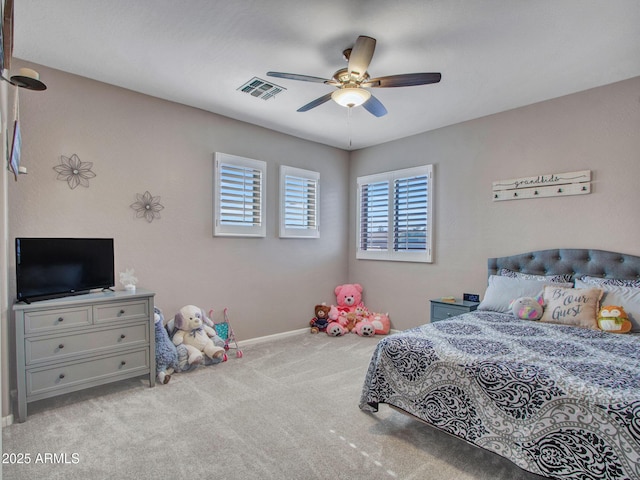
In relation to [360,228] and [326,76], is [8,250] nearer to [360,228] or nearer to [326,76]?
[326,76]

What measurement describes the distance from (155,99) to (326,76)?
5.84 ft

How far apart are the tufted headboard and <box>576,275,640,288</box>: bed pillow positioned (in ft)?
0.15

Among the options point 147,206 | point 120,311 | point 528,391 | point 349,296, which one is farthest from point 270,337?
point 528,391

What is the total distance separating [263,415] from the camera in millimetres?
2656

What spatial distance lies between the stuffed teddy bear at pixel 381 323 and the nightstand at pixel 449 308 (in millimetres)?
878

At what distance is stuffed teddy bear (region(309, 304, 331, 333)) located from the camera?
4941 mm

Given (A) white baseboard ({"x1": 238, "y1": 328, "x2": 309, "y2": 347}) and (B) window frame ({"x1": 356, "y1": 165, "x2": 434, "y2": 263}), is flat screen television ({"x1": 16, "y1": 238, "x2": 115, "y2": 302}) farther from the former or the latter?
(B) window frame ({"x1": 356, "y1": 165, "x2": 434, "y2": 263})

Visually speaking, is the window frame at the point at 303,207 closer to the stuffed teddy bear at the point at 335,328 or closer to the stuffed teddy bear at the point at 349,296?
the stuffed teddy bear at the point at 349,296

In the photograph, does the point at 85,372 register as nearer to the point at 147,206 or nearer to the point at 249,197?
the point at 147,206

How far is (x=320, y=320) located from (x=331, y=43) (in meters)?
3.44

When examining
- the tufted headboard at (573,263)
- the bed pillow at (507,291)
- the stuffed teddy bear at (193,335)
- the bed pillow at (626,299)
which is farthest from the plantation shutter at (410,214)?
the stuffed teddy bear at (193,335)

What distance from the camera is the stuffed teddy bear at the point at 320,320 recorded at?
195 inches

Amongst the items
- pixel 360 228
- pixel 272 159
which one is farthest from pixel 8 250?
pixel 360 228

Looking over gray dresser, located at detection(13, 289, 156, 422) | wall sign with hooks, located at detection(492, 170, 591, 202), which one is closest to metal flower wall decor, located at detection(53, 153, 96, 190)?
gray dresser, located at detection(13, 289, 156, 422)
